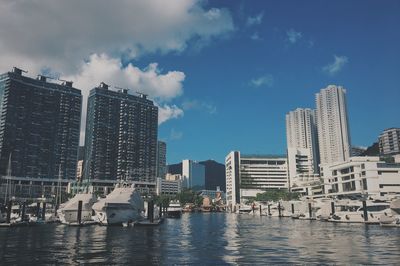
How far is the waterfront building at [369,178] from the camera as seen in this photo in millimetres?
136250

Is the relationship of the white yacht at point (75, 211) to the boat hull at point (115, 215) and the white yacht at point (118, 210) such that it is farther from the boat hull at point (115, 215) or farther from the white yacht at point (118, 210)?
the white yacht at point (118, 210)

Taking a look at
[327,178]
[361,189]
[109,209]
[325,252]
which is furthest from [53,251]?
[327,178]

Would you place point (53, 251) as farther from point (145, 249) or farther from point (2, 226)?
point (2, 226)

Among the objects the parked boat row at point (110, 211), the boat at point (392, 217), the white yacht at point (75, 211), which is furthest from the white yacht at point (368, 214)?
the white yacht at point (75, 211)

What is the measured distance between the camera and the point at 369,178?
13712 centimetres

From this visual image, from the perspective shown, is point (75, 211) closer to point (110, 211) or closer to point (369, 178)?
point (110, 211)

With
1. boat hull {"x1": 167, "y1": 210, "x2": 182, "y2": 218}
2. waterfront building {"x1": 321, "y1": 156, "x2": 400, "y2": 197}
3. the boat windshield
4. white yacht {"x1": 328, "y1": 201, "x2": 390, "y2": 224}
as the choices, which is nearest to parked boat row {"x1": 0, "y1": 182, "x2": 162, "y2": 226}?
white yacht {"x1": 328, "y1": 201, "x2": 390, "y2": 224}

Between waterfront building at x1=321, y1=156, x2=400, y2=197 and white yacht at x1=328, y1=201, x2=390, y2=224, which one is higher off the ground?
waterfront building at x1=321, y1=156, x2=400, y2=197

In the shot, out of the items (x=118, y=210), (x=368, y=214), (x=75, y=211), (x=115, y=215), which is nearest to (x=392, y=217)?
(x=368, y=214)

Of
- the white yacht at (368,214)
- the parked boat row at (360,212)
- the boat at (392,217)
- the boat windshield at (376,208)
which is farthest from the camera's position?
the boat windshield at (376,208)

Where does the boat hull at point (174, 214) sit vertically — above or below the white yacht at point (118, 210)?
below

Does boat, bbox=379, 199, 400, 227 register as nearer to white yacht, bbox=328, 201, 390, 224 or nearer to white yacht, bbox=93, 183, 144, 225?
white yacht, bbox=328, 201, 390, 224

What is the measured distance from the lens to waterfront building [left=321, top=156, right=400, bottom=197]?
447 ft

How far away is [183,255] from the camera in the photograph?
129ft
